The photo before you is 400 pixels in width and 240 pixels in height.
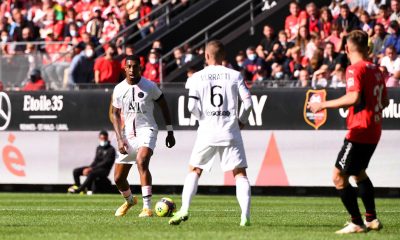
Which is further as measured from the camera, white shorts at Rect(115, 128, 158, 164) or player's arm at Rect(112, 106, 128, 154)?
white shorts at Rect(115, 128, 158, 164)

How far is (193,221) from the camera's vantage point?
15289 mm

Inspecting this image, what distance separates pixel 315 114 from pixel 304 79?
91 centimetres

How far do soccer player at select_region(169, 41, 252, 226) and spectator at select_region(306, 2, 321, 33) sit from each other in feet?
47.3

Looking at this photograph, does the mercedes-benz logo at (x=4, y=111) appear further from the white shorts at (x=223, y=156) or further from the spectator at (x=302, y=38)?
the white shorts at (x=223, y=156)

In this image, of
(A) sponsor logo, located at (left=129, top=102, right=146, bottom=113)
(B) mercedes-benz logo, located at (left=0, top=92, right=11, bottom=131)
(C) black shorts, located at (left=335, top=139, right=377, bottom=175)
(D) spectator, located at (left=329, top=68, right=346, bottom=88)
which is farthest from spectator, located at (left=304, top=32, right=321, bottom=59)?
(C) black shorts, located at (left=335, top=139, right=377, bottom=175)

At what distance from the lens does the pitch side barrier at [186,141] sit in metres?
25.2

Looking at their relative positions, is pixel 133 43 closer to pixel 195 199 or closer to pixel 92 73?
pixel 92 73

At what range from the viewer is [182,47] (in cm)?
3000

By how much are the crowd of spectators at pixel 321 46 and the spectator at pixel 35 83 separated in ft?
15.7

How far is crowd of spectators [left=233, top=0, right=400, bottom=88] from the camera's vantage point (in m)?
25.4

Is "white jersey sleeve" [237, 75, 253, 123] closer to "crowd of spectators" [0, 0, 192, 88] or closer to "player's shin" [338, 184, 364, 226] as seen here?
"player's shin" [338, 184, 364, 226]

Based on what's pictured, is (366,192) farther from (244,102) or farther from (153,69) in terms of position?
(153,69)

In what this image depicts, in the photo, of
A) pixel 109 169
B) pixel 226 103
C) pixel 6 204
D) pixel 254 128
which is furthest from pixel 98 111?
pixel 226 103

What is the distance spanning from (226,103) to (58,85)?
14.9 meters
